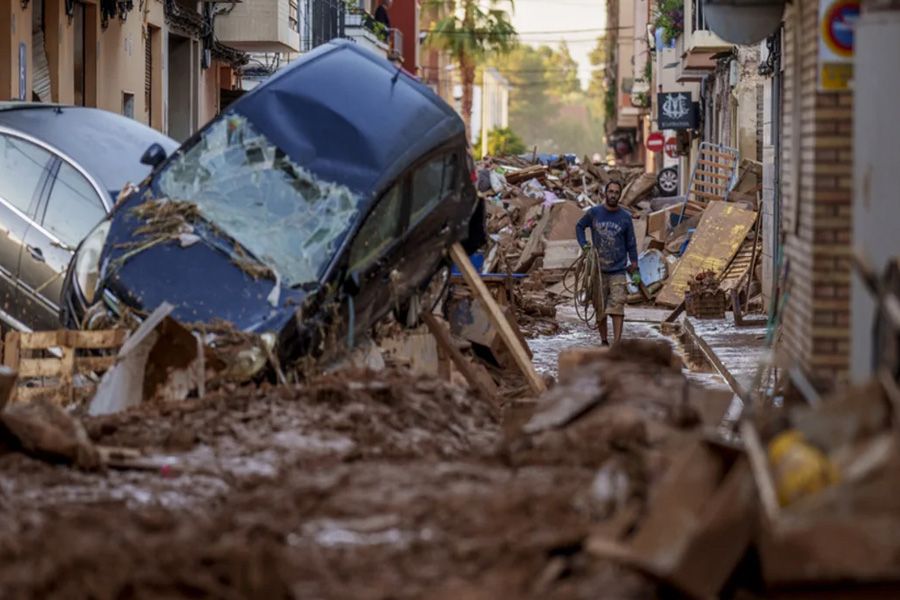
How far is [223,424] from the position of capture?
10.3 meters

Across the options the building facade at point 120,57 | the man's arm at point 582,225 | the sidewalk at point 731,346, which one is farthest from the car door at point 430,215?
the building facade at point 120,57

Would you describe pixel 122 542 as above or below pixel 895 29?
below

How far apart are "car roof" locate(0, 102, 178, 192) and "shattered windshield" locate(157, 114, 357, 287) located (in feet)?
6.63

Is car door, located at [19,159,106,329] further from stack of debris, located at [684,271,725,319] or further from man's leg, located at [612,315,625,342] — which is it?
stack of debris, located at [684,271,725,319]

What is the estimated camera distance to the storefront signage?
9.46 metres

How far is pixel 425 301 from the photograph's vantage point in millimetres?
13414

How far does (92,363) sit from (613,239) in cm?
874

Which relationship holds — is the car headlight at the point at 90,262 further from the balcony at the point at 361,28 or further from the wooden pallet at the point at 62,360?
the balcony at the point at 361,28

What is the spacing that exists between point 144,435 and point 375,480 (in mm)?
2108

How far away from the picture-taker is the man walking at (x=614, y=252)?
1970 cm

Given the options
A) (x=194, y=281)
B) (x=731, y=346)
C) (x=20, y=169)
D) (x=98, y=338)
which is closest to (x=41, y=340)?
(x=98, y=338)

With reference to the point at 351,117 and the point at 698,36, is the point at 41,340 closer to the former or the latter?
the point at 351,117

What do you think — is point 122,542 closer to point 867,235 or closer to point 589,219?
point 867,235

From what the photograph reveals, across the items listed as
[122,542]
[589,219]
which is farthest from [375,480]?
[589,219]
